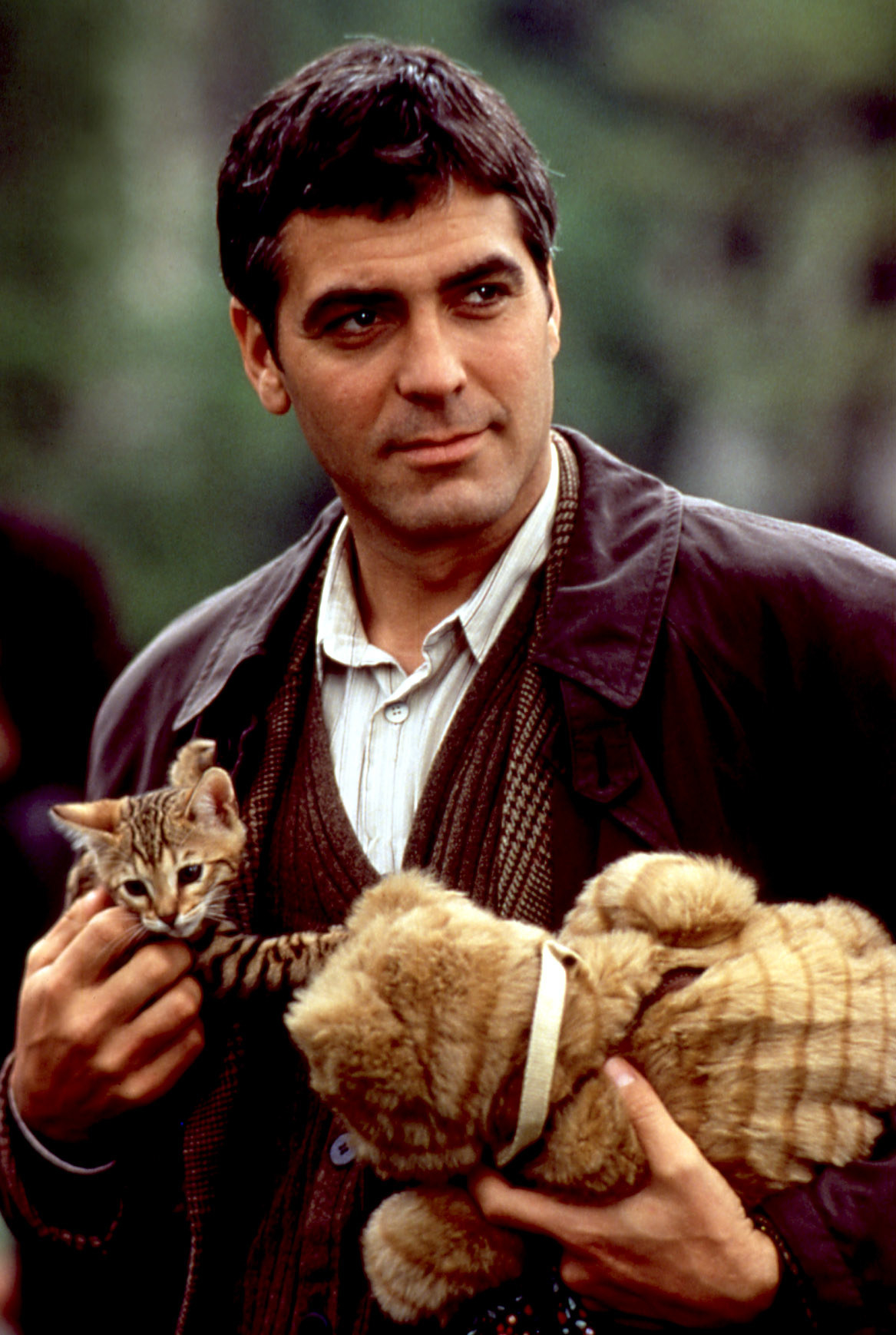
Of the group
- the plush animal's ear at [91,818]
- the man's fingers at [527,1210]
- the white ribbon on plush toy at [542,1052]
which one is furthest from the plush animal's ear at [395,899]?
the plush animal's ear at [91,818]

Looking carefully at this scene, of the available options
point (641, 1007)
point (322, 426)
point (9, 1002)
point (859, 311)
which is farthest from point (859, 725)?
point (9, 1002)

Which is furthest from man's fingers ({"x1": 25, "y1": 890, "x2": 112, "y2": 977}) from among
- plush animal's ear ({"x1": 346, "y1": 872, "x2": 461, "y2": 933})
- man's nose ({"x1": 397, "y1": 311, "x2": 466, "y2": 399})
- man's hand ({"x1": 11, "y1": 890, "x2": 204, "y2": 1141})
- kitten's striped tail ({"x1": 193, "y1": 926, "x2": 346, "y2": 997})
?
man's nose ({"x1": 397, "y1": 311, "x2": 466, "y2": 399})

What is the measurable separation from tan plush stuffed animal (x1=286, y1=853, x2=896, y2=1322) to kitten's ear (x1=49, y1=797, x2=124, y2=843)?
348mm

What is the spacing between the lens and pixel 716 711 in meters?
1.18

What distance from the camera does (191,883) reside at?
3.88 ft

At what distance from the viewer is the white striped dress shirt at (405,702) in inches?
50.0

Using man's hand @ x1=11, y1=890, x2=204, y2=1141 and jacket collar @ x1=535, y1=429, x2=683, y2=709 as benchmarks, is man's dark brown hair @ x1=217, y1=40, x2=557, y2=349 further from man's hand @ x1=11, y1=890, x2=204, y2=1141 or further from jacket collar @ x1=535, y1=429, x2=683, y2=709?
man's hand @ x1=11, y1=890, x2=204, y2=1141

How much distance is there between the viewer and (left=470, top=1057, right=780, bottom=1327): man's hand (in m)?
0.92

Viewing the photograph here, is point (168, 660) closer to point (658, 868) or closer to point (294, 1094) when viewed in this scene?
point (294, 1094)

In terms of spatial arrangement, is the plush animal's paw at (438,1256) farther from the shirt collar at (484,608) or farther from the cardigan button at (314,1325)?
the shirt collar at (484,608)

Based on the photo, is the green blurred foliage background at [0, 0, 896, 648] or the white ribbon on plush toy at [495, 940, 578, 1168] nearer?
the white ribbon on plush toy at [495, 940, 578, 1168]

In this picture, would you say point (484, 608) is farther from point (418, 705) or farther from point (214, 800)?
point (214, 800)

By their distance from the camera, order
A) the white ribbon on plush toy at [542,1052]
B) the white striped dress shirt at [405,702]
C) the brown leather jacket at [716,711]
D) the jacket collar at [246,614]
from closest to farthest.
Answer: the white ribbon on plush toy at [542,1052], the brown leather jacket at [716,711], the white striped dress shirt at [405,702], the jacket collar at [246,614]

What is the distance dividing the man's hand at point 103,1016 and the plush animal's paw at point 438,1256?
318mm
